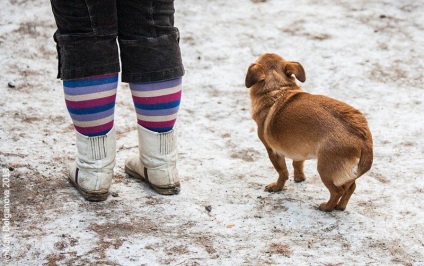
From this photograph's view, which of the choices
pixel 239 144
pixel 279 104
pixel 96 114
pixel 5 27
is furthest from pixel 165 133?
pixel 5 27

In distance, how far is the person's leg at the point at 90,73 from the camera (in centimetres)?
310

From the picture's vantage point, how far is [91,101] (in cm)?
324

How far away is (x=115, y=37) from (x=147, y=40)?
154mm

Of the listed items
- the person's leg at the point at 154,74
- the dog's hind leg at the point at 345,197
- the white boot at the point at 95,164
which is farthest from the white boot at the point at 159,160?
the dog's hind leg at the point at 345,197

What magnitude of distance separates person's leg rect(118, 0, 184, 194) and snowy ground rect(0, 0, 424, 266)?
0.20 m

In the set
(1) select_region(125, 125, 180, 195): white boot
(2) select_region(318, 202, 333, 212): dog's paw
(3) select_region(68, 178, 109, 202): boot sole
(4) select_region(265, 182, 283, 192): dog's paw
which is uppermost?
(1) select_region(125, 125, 180, 195): white boot

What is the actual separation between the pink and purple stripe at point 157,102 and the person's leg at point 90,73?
0.47 ft

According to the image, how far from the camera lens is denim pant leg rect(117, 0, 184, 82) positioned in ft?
10.5

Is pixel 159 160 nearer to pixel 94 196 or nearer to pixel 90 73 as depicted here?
pixel 94 196

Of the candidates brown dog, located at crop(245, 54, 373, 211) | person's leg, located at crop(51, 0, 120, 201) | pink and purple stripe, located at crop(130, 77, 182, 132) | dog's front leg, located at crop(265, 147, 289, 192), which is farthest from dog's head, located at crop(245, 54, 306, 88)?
person's leg, located at crop(51, 0, 120, 201)

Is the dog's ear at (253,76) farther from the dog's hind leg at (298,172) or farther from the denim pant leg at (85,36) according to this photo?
the denim pant leg at (85,36)

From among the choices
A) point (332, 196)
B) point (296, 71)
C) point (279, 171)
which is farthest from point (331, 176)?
point (296, 71)

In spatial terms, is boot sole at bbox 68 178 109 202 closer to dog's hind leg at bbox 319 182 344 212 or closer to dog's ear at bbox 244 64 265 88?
dog's ear at bbox 244 64 265 88

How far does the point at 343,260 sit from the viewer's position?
3.02 metres
